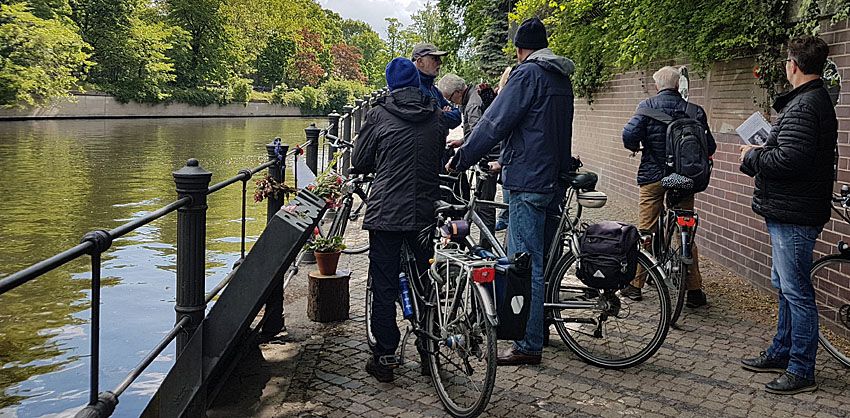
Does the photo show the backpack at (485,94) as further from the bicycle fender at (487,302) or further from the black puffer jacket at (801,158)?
the bicycle fender at (487,302)

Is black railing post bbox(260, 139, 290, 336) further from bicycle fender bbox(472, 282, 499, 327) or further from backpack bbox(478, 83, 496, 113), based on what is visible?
backpack bbox(478, 83, 496, 113)

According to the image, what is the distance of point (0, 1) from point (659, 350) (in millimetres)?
50606

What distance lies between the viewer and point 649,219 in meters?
6.82

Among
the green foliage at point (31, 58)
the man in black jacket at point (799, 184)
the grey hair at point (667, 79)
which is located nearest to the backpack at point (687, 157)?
the grey hair at point (667, 79)

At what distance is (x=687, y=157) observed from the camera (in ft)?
20.4

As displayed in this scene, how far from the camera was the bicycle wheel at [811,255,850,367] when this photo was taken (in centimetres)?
527

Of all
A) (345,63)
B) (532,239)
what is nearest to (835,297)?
(532,239)

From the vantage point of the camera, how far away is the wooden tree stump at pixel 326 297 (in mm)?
6078

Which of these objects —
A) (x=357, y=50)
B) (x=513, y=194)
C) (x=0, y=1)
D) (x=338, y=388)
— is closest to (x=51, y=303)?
(x=338, y=388)

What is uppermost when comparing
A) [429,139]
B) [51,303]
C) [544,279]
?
[429,139]

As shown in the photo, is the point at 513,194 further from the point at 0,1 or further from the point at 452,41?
the point at 0,1

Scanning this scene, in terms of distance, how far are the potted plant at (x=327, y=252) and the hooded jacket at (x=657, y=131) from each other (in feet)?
8.05

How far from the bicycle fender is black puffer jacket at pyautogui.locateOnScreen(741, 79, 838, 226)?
1.86 m

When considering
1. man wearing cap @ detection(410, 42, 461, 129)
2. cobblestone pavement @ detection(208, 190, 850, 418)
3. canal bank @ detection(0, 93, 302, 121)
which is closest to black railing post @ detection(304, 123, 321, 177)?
man wearing cap @ detection(410, 42, 461, 129)
